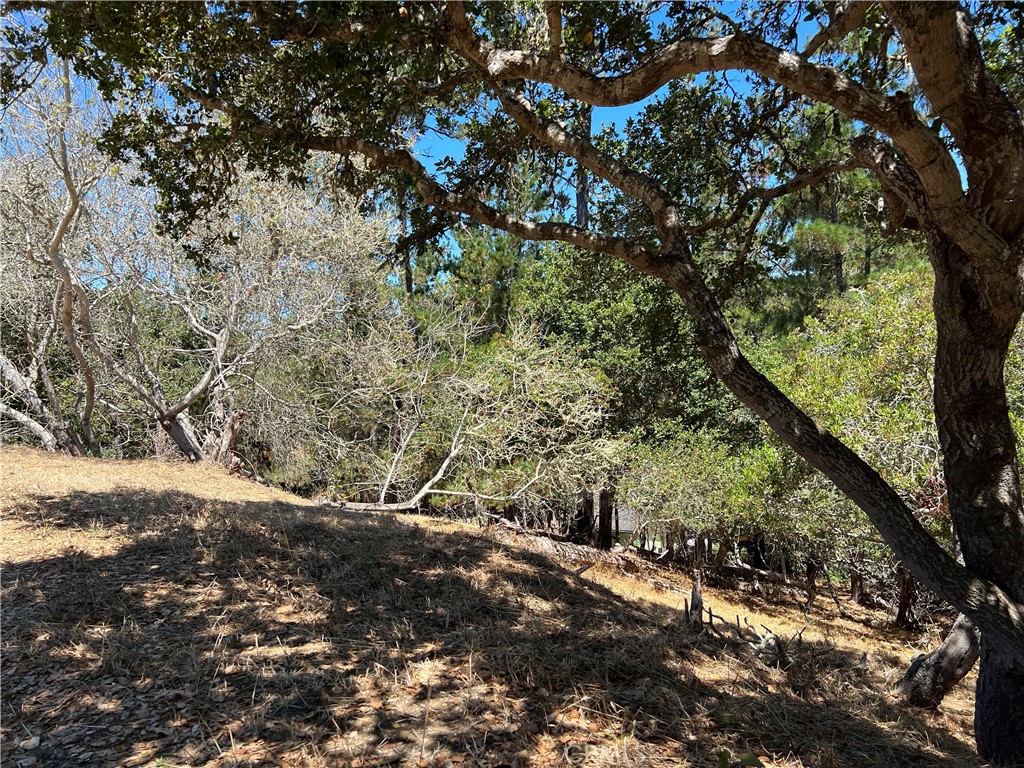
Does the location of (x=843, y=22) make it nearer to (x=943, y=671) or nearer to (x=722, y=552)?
(x=943, y=671)

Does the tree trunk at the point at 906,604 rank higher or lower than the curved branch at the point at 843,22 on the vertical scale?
lower

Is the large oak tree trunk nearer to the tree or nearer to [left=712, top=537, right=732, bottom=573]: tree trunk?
the tree

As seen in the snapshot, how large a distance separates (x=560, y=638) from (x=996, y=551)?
2384 mm

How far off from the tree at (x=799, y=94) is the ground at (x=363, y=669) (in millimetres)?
1214

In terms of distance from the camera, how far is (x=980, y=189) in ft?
9.79

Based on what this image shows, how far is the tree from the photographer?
286 cm

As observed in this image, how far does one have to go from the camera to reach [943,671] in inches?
182

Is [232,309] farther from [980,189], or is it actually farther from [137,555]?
[980,189]

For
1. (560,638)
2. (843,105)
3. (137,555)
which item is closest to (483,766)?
(560,638)

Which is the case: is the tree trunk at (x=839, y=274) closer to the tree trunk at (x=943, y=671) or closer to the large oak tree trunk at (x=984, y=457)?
the tree trunk at (x=943, y=671)

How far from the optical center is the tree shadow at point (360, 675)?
2.28 meters

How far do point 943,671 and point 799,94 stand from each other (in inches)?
174

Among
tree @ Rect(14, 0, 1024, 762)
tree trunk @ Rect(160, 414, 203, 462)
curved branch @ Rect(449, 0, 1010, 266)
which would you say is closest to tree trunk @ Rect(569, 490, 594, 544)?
tree trunk @ Rect(160, 414, 203, 462)

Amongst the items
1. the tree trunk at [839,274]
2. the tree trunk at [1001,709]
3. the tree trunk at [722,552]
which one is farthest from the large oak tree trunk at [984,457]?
the tree trunk at [839,274]
